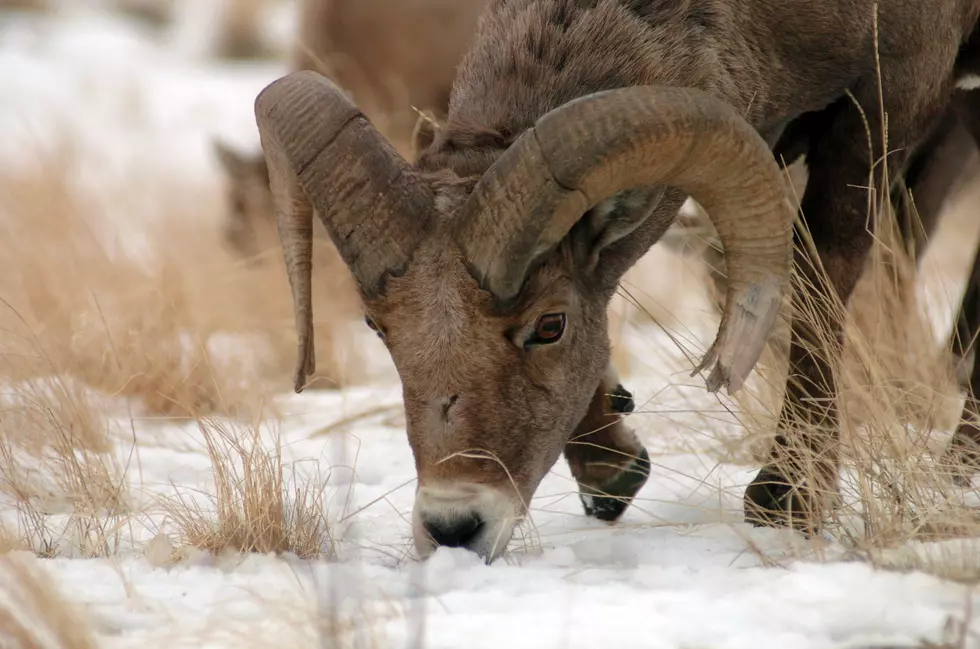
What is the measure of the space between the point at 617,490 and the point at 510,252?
1.60 metres

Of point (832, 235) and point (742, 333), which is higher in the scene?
point (832, 235)

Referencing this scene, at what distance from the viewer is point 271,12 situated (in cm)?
2838

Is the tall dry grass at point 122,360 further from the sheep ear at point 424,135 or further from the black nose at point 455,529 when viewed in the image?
the sheep ear at point 424,135

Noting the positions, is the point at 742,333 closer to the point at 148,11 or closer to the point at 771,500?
the point at 771,500

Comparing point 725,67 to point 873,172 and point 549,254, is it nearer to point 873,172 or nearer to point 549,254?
point 873,172

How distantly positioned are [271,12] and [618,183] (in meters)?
25.7

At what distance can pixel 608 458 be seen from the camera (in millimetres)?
5363

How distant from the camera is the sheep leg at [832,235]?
16.0ft

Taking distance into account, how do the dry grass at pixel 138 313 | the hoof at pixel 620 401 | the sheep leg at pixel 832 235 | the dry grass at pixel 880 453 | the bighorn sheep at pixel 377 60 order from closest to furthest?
the dry grass at pixel 880 453 < the sheep leg at pixel 832 235 < the hoof at pixel 620 401 < the dry grass at pixel 138 313 < the bighorn sheep at pixel 377 60

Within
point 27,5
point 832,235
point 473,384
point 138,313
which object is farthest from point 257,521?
point 27,5

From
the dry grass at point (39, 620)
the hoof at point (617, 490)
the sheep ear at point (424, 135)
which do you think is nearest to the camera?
Result: the dry grass at point (39, 620)

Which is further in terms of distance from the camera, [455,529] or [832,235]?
[832,235]

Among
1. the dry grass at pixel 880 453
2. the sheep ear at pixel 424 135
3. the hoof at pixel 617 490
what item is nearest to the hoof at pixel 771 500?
the dry grass at pixel 880 453

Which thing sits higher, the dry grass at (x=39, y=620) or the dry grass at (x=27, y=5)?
the dry grass at (x=27, y=5)
